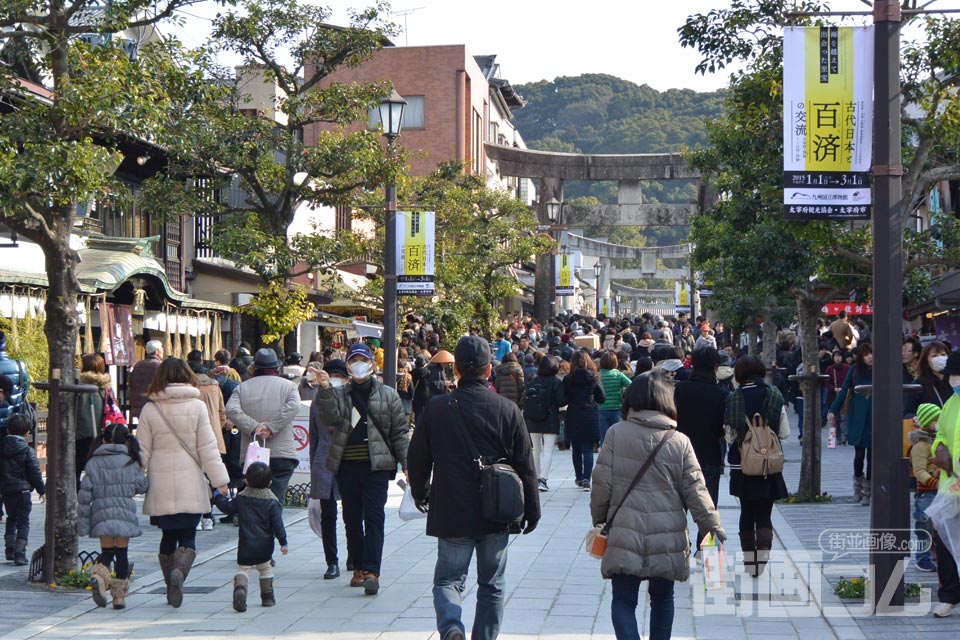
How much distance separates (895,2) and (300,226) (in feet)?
85.1

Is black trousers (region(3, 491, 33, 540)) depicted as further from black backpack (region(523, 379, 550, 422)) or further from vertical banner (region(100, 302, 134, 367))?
vertical banner (region(100, 302, 134, 367))

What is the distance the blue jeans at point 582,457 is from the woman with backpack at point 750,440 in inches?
227

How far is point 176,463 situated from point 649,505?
3606 mm

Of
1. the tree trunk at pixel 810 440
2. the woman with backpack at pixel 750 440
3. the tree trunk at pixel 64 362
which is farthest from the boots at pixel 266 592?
the tree trunk at pixel 810 440

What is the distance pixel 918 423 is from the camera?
8.27 meters

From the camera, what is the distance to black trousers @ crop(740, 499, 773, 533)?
8.76m

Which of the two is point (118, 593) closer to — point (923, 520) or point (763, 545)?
point (763, 545)

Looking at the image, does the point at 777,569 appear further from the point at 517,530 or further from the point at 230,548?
the point at 230,548

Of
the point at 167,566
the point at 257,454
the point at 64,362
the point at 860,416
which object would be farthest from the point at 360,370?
the point at 860,416

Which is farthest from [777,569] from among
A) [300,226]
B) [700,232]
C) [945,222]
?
[300,226]

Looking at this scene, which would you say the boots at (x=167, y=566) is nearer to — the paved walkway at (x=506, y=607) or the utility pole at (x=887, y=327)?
the paved walkway at (x=506, y=607)

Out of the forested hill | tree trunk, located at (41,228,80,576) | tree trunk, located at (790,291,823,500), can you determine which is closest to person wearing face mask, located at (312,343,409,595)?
tree trunk, located at (41,228,80,576)

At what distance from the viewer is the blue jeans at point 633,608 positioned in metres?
5.96

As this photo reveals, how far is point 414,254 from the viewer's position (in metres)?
17.9
